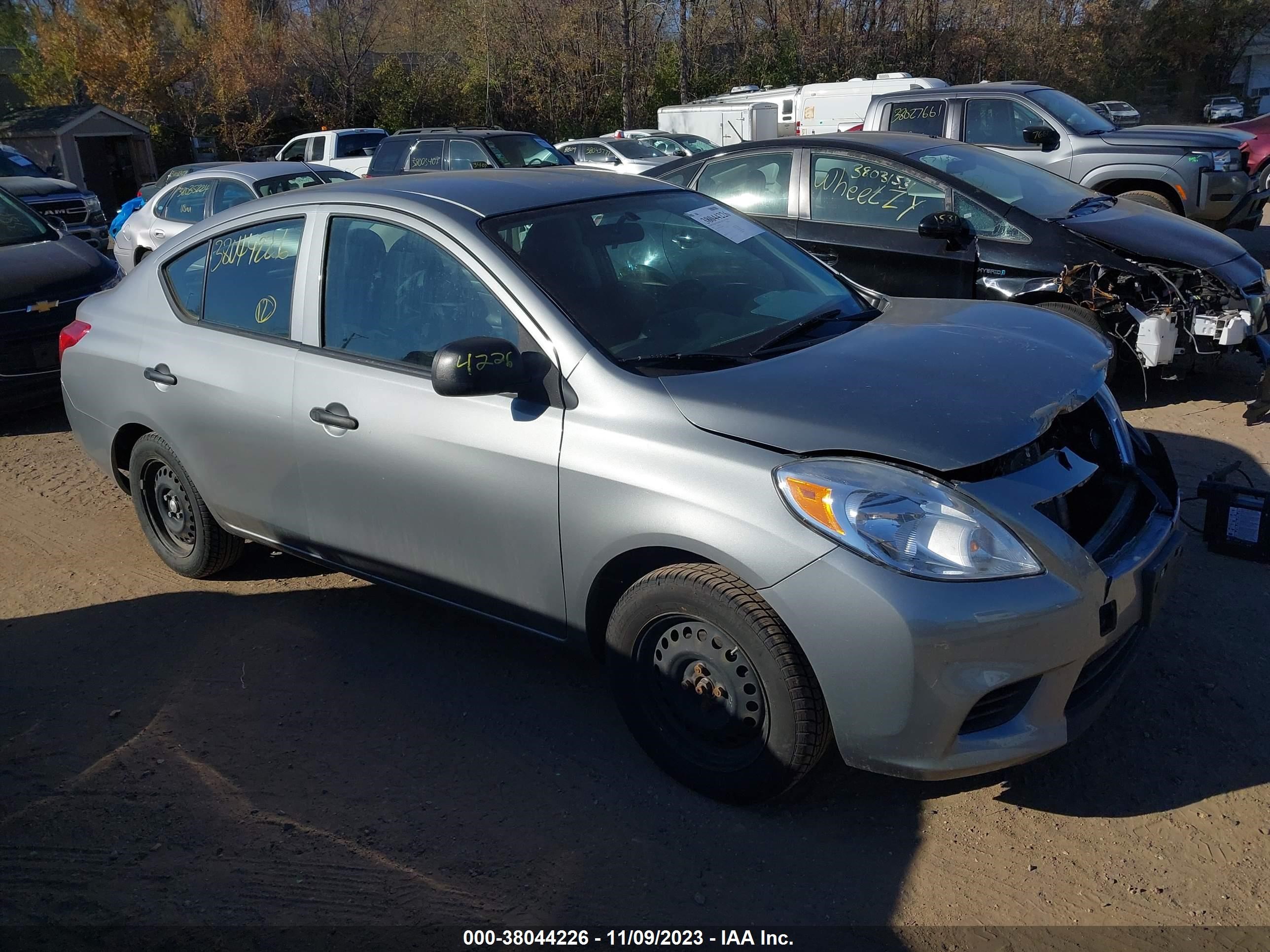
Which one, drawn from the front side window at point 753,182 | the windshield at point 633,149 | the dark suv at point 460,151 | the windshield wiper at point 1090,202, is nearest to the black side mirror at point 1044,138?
the windshield wiper at point 1090,202

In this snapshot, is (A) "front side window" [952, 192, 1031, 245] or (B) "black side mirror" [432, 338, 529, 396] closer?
(B) "black side mirror" [432, 338, 529, 396]

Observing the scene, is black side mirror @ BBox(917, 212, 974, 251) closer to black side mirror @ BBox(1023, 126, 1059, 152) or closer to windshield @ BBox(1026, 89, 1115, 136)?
black side mirror @ BBox(1023, 126, 1059, 152)

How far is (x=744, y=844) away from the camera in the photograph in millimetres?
3043

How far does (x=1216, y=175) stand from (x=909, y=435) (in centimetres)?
988

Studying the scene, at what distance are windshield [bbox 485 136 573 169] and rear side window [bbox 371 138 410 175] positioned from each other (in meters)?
1.42

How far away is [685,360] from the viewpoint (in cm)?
342

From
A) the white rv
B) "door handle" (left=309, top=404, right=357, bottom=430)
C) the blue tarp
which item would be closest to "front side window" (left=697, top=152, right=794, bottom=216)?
"door handle" (left=309, top=404, right=357, bottom=430)

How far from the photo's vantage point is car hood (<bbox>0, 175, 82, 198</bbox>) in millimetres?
17125

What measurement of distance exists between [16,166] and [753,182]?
17.0 m

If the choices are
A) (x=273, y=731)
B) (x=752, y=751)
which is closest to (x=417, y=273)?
(x=273, y=731)

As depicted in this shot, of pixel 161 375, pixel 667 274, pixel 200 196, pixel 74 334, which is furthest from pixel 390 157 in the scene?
pixel 667 274

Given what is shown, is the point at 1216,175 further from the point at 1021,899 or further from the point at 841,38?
the point at 841,38

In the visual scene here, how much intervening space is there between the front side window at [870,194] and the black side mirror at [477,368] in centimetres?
439

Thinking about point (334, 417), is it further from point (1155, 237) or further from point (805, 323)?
point (1155, 237)
